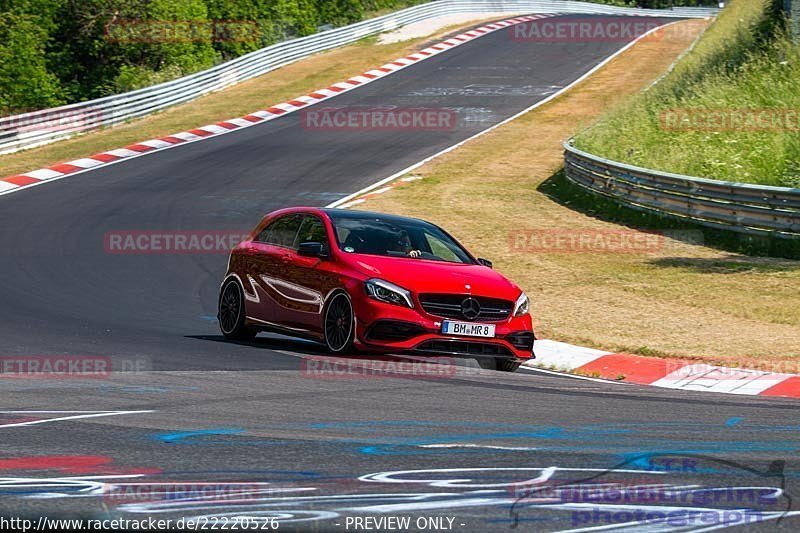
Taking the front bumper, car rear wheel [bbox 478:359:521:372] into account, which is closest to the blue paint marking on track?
the front bumper

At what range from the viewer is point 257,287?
13.4 m

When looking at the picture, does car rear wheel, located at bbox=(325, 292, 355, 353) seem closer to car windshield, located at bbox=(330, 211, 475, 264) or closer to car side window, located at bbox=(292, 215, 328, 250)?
car windshield, located at bbox=(330, 211, 475, 264)

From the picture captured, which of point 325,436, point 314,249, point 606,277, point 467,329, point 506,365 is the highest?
point 325,436

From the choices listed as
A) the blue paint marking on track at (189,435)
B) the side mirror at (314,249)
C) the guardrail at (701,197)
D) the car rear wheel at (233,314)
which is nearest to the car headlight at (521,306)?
the side mirror at (314,249)

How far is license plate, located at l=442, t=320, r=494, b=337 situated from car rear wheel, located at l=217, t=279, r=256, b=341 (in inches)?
108

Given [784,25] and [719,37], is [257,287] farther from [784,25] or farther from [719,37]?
[719,37]

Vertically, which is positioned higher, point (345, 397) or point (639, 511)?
point (639, 511)

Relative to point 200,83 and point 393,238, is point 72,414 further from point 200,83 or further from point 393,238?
point 200,83

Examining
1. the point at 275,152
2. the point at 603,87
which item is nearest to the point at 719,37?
the point at 603,87

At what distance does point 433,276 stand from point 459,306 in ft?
1.31

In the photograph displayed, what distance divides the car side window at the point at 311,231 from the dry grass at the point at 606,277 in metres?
3.20

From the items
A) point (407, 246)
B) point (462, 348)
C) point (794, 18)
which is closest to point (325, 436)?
point (462, 348)

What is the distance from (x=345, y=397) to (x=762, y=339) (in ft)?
21.2

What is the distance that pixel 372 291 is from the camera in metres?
11.8
